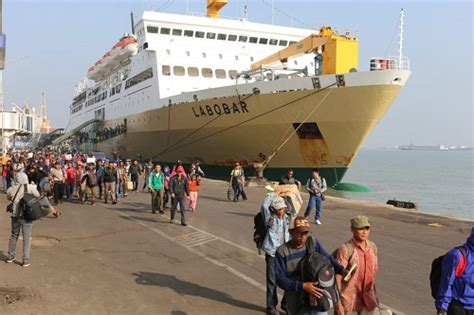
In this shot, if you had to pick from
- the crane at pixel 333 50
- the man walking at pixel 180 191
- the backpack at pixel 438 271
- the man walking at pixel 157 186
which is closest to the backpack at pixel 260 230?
the backpack at pixel 438 271

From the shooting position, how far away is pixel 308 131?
2152cm

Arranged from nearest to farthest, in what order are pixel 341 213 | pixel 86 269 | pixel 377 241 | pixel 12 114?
pixel 86 269
pixel 377 241
pixel 341 213
pixel 12 114

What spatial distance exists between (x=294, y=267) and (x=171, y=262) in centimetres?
421

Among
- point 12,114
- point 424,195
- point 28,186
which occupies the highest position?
point 12,114

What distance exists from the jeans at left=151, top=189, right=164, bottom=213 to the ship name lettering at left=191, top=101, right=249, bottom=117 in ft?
34.3

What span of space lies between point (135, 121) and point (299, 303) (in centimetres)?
2904

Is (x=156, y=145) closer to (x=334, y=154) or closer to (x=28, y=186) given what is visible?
(x=334, y=154)

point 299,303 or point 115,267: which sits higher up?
point 299,303

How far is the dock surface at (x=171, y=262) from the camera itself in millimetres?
5398

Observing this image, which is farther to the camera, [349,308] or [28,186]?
[28,186]

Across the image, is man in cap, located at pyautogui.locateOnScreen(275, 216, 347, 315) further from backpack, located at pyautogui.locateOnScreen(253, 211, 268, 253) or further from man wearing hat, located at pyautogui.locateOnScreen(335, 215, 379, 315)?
backpack, located at pyautogui.locateOnScreen(253, 211, 268, 253)

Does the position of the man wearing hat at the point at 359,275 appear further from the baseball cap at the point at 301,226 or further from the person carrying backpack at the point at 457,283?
the person carrying backpack at the point at 457,283

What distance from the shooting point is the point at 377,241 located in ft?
29.9

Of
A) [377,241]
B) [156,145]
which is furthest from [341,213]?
[156,145]
